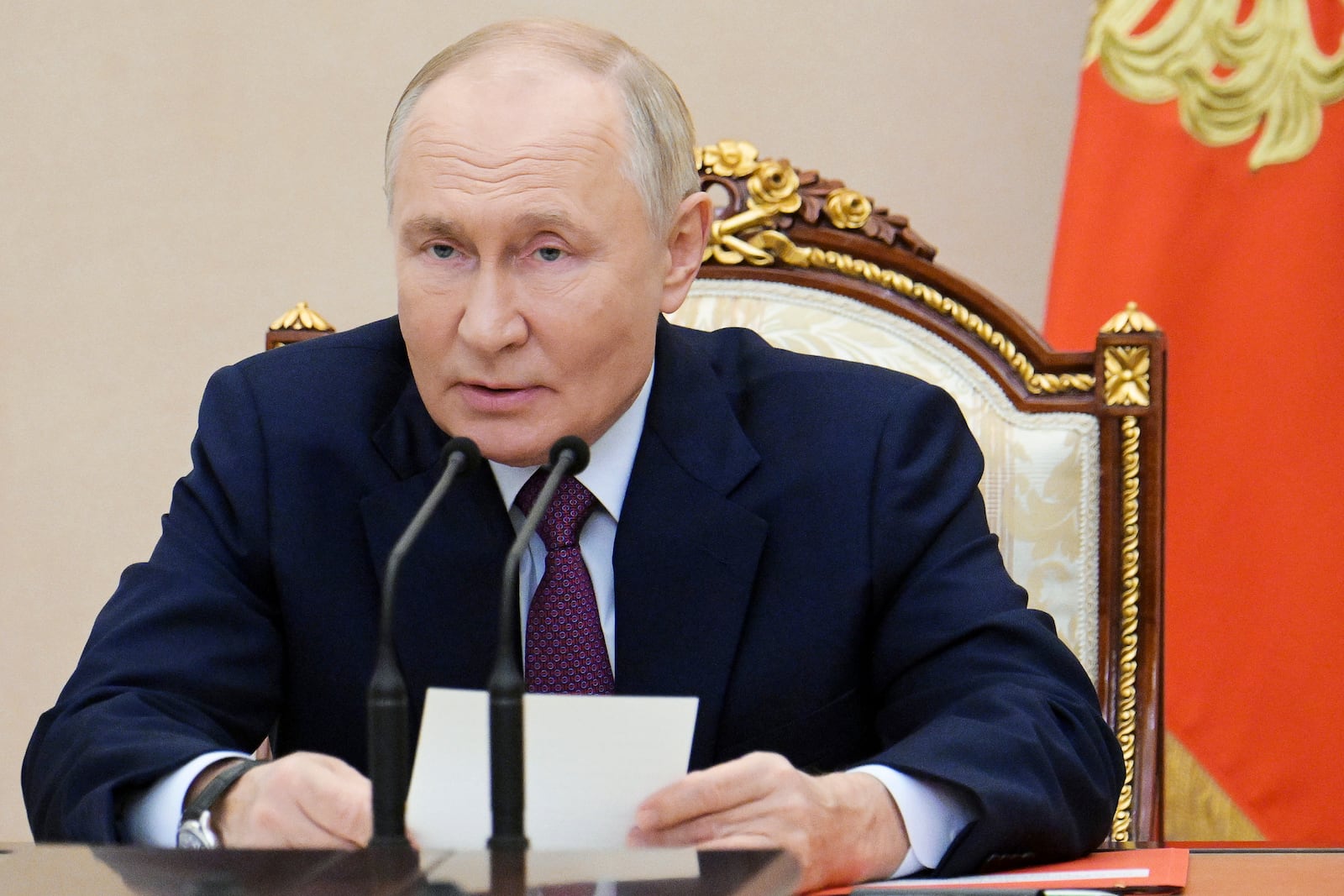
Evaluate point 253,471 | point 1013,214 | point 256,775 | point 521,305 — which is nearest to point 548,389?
point 521,305

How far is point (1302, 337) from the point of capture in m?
2.46

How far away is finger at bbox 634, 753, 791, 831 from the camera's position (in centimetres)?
120

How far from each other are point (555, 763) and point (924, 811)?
1.37 feet

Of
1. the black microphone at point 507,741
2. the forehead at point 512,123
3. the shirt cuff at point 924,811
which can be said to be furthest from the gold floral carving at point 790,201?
the black microphone at point 507,741

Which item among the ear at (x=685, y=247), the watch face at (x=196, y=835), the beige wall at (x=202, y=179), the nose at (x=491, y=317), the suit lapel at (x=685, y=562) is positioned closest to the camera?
the watch face at (x=196, y=835)

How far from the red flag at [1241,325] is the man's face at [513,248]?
1.17 meters

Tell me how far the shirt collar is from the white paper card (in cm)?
60

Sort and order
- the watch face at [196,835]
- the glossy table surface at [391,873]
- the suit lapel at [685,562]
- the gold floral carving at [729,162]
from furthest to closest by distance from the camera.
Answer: the gold floral carving at [729,162] → the suit lapel at [685,562] → the watch face at [196,835] → the glossy table surface at [391,873]

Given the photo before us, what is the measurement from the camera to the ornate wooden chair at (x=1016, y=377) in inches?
81.8

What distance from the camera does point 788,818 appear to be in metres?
1.28

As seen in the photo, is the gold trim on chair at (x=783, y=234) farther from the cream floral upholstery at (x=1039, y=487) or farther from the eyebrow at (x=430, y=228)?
the eyebrow at (x=430, y=228)

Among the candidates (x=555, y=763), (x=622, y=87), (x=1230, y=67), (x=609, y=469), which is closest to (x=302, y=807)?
(x=555, y=763)

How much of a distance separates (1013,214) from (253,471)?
5.92 ft

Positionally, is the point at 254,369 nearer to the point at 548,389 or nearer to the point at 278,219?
the point at 548,389
